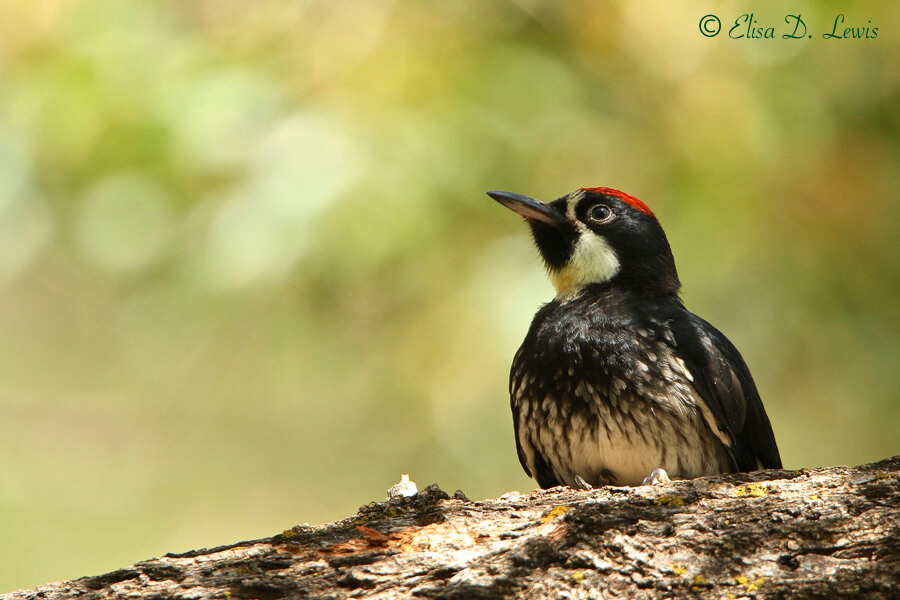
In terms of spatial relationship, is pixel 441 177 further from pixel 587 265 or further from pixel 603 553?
pixel 603 553

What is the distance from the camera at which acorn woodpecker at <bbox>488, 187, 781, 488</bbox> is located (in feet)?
10.7

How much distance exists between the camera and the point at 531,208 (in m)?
4.04

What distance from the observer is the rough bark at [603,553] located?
2143mm

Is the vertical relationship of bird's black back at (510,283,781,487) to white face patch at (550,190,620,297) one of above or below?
below

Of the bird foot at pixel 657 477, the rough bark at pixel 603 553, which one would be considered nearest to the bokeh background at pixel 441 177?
the bird foot at pixel 657 477

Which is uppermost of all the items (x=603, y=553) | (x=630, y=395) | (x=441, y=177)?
(x=441, y=177)

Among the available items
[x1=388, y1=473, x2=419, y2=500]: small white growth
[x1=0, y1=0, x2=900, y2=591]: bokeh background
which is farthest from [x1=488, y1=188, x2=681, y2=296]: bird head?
[x1=388, y1=473, x2=419, y2=500]: small white growth

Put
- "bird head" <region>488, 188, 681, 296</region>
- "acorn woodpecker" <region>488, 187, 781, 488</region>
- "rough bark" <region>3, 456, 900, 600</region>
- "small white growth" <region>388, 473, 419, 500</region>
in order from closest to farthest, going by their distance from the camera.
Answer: "rough bark" <region>3, 456, 900, 600</region>, "small white growth" <region>388, 473, 419, 500</region>, "acorn woodpecker" <region>488, 187, 781, 488</region>, "bird head" <region>488, 188, 681, 296</region>

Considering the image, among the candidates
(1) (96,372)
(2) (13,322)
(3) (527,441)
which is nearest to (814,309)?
(3) (527,441)

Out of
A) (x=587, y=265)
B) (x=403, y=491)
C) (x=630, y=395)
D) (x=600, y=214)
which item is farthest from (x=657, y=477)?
(x=600, y=214)

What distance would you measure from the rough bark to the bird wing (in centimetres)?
90

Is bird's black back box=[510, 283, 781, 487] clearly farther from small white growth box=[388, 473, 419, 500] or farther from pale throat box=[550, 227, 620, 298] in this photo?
small white growth box=[388, 473, 419, 500]

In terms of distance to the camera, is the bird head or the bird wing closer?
the bird wing

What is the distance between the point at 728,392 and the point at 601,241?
845 mm
